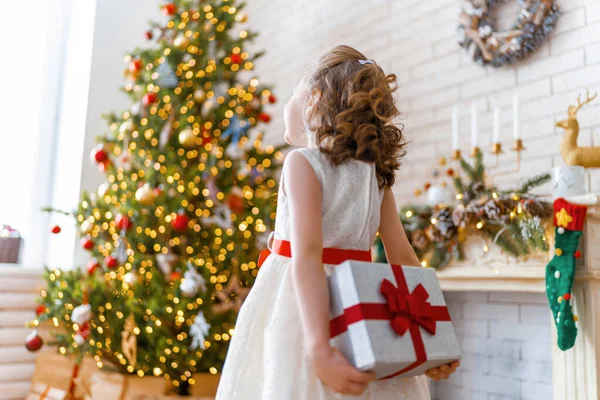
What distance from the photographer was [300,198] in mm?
982

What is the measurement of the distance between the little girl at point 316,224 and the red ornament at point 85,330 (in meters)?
1.74

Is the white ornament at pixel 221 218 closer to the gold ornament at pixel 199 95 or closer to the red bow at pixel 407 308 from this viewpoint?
the gold ornament at pixel 199 95

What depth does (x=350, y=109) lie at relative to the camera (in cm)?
103

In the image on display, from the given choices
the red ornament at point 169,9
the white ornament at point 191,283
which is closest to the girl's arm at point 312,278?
the white ornament at point 191,283

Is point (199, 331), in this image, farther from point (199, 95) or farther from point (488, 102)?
point (488, 102)

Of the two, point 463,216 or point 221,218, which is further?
point 221,218

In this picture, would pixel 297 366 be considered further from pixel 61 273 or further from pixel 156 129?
pixel 61 273

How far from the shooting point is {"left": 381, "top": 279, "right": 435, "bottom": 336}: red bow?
895 mm

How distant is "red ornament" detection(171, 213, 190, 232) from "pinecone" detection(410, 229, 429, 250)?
1.04m

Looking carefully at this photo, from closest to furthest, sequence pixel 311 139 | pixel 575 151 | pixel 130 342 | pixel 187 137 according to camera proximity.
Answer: pixel 311 139
pixel 575 151
pixel 130 342
pixel 187 137

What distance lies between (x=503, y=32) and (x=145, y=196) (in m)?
1.84

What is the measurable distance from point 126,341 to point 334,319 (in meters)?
1.83

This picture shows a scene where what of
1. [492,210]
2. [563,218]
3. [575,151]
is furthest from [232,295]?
[575,151]

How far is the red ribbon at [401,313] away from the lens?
879mm
